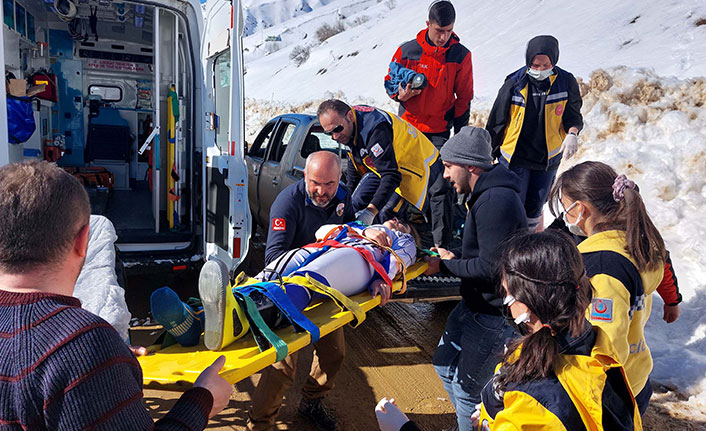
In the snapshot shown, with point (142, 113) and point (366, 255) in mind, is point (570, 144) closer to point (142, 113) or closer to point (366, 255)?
point (366, 255)

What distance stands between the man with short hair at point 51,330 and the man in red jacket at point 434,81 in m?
4.68

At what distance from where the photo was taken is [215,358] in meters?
2.32

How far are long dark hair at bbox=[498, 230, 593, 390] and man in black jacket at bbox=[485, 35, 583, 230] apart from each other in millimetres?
3497

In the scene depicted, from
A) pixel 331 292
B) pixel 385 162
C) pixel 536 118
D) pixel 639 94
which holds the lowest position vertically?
pixel 331 292

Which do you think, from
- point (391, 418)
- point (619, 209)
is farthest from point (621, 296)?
point (391, 418)

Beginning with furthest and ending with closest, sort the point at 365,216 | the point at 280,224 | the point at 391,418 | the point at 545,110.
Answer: the point at 545,110 < the point at 365,216 < the point at 280,224 < the point at 391,418

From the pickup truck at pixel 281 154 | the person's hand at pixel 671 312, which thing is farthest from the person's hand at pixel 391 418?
the pickup truck at pixel 281 154

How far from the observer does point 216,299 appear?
2.30 meters

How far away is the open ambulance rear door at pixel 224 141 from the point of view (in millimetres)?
4441

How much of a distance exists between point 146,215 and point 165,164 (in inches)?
31.4

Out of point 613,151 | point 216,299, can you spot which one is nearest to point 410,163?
point 216,299

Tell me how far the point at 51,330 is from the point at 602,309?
189cm

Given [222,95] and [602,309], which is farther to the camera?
[222,95]

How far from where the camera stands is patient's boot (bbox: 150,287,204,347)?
229cm
